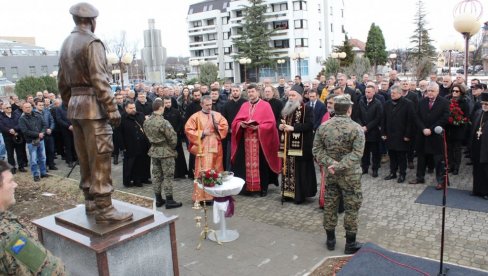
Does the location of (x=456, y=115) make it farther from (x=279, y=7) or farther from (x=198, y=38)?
(x=198, y=38)

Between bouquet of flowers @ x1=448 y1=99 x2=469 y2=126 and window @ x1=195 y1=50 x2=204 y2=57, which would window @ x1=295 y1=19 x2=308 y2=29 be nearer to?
window @ x1=195 y1=50 x2=204 y2=57

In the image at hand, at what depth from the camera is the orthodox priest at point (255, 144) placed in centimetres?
825

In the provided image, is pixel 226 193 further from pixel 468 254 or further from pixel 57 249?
pixel 468 254

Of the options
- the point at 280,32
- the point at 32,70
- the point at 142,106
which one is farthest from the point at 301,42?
the point at 142,106

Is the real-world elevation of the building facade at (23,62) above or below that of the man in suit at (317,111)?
above

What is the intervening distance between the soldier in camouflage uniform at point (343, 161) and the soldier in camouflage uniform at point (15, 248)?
11.8ft

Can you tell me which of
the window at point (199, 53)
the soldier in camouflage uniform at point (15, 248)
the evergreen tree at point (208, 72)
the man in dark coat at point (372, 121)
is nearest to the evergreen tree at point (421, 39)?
the evergreen tree at point (208, 72)

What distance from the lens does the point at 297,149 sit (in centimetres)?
767

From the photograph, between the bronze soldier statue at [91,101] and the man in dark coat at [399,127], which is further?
the man in dark coat at [399,127]

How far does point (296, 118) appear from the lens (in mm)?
7699

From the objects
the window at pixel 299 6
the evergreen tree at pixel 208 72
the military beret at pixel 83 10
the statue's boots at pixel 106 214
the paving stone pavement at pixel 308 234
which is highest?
the window at pixel 299 6

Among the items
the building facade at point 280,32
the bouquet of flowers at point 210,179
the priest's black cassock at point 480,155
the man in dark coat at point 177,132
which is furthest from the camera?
the building facade at point 280,32

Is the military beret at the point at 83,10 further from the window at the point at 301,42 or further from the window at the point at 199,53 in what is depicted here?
the window at the point at 199,53

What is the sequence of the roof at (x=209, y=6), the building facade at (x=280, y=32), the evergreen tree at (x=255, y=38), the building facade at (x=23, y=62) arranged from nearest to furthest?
the evergreen tree at (x=255, y=38) → the building facade at (x=280, y=32) → the building facade at (x=23, y=62) → the roof at (x=209, y=6)
